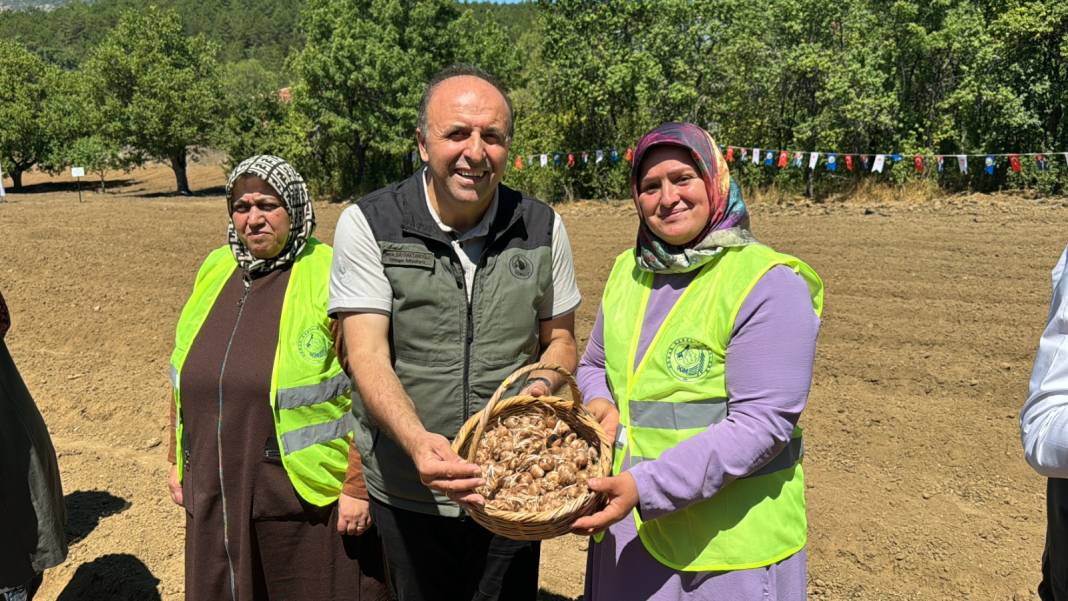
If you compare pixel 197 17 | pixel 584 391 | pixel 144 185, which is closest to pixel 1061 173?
pixel 584 391

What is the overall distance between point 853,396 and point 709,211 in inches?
180

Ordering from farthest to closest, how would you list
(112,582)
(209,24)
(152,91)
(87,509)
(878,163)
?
(209,24)
(152,91)
(878,163)
(87,509)
(112,582)

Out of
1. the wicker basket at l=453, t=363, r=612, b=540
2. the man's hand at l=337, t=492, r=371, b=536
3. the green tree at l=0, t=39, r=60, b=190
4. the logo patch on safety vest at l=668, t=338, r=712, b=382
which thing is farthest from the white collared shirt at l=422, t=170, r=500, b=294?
the green tree at l=0, t=39, r=60, b=190

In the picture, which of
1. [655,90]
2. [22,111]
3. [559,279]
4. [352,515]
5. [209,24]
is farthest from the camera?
[209,24]

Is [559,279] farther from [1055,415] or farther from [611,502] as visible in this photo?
[1055,415]

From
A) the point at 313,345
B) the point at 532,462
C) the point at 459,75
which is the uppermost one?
the point at 459,75

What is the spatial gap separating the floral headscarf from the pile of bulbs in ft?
1.70

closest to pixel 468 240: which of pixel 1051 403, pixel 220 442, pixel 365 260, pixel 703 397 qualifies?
pixel 365 260

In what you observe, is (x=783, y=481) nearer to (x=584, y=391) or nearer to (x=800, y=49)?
(x=584, y=391)

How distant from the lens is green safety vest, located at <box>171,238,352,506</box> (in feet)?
8.48

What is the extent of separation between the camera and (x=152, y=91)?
101ft

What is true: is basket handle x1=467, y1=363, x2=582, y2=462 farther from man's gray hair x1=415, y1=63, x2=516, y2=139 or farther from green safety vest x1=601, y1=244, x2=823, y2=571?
man's gray hair x1=415, y1=63, x2=516, y2=139

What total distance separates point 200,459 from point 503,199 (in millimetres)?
1400

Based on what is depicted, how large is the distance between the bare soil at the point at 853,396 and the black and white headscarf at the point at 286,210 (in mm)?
1976
